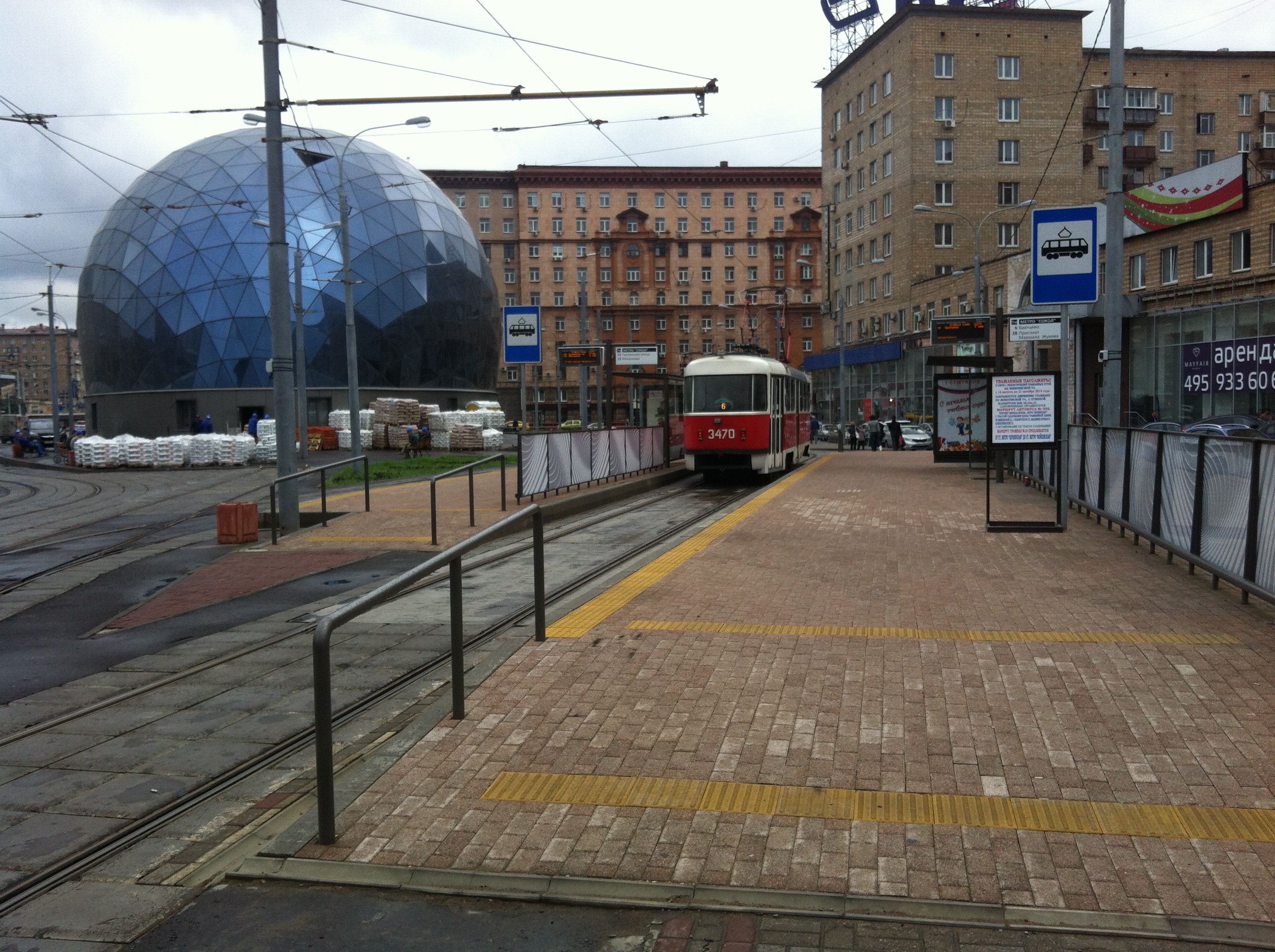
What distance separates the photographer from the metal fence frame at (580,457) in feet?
62.0

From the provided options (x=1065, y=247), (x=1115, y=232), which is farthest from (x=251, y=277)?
(x=1065, y=247)

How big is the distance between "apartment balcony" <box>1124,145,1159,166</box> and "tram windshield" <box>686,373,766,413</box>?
176 feet

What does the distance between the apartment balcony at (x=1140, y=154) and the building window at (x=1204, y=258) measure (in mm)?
35184

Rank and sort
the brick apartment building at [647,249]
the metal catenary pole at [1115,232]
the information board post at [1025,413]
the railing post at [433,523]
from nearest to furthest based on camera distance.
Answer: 1. the information board post at [1025,413]
2. the railing post at [433,523]
3. the metal catenary pole at [1115,232]
4. the brick apartment building at [647,249]

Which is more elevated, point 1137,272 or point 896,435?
point 1137,272

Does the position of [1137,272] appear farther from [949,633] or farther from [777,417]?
[949,633]

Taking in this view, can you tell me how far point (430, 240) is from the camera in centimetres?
5981

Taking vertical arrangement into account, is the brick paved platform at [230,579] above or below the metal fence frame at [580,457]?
below

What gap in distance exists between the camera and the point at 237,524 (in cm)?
1564

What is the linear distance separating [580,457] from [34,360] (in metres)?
189

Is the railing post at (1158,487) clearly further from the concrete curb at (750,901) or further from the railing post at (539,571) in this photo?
the concrete curb at (750,901)

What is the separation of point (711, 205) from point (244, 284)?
185 feet

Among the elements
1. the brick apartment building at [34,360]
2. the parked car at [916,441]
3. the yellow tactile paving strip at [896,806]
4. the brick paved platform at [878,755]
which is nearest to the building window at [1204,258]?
the parked car at [916,441]

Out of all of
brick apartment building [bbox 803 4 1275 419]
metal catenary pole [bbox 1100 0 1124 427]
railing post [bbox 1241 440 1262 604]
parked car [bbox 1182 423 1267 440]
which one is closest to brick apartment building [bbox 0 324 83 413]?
brick apartment building [bbox 803 4 1275 419]
